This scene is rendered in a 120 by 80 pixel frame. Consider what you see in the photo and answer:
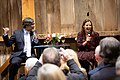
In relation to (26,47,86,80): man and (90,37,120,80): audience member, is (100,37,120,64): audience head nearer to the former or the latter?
(90,37,120,80): audience member

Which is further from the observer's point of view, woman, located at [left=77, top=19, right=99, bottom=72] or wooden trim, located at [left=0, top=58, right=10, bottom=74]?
wooden trim, located at [left=0, top=58, right=10, bottom=74]

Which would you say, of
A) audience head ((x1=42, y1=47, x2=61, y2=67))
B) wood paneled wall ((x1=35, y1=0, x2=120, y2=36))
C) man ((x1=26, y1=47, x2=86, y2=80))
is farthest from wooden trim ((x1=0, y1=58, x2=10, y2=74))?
audience head ((x1=42, y1=47, x2=61, y2=67))

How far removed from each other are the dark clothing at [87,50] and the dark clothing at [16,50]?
79cm

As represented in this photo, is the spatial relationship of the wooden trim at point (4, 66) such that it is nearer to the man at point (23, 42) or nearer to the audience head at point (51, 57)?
the man at point (23, 42)

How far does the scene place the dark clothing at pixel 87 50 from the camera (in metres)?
5.00

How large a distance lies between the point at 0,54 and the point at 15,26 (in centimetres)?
61

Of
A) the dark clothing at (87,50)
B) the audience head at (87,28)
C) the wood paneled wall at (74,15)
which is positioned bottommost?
the dark clothing at (87,50)

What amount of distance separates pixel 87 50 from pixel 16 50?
1255mm

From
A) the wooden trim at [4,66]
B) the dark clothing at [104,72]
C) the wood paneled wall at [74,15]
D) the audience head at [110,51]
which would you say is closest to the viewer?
Answer: the dark clothing at [104,72]

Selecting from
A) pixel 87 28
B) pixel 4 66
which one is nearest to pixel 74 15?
pixel 87 28

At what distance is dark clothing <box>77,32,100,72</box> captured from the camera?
5.00 m

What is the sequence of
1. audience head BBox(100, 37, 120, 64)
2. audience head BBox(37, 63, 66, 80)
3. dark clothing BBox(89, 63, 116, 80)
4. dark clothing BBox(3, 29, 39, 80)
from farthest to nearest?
dark clothing BBox(3, 29, 39, 80) < audience head BBox(100, 37, 120, 64) < dark clothing BBox(89, 63, 116, 80) < audience head BBox(37, 63, 66, 80)

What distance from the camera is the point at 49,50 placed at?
257 centimetres

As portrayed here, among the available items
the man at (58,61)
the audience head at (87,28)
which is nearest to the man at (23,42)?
the audience head at (87,28)
